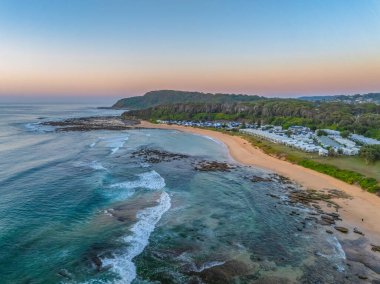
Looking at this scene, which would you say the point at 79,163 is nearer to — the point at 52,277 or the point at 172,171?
the point at 172,171

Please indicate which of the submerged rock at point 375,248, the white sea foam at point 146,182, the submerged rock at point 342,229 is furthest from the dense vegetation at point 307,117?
the white sea foam at point 146,182

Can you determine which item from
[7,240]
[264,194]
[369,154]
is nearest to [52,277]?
[7,240]

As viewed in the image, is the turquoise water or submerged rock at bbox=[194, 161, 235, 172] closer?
the turquoise water

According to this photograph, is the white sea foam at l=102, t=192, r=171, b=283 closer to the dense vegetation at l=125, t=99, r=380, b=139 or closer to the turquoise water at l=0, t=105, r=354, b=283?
the turquoise water at l=0, t=105, r=354, b=283

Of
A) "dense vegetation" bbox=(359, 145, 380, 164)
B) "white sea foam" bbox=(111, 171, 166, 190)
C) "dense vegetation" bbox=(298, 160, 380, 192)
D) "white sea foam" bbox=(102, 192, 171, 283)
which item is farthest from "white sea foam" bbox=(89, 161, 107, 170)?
"dense vegetation" bbox=(359, 145, 380, 164)

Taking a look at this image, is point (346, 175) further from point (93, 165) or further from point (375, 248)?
point (93, 165)

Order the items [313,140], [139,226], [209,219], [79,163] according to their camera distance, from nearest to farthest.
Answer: [139,226] → [209,219] → [79,163] → [313,140]
